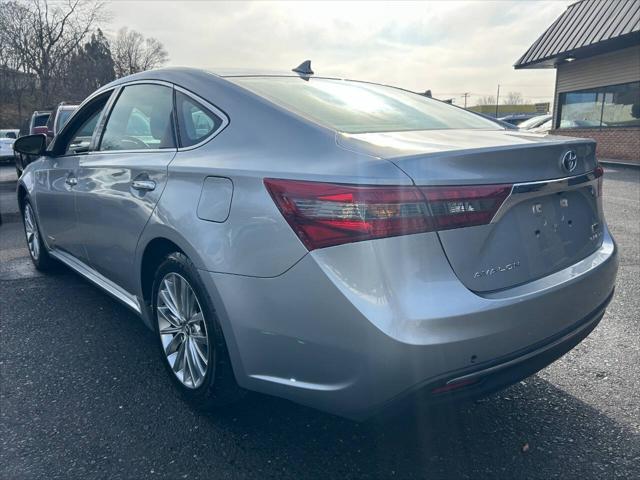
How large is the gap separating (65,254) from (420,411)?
130 inches

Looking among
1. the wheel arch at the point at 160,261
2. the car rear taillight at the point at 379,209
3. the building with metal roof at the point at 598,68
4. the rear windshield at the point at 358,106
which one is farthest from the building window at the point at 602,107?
the wheel arch at the point at 160,261

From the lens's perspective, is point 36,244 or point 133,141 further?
point 36,244

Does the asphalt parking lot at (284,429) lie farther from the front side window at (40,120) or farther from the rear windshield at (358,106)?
the front side window at (40,120)

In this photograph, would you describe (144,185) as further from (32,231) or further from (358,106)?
(32,231)

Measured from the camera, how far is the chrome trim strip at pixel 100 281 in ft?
9.97

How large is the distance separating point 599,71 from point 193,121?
19.1 metres

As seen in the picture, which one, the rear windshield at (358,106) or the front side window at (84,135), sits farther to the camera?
the front side window at (84,135)

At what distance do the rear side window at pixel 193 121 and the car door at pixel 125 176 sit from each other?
0.25 ft

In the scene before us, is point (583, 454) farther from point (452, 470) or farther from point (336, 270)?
point (336, 270)

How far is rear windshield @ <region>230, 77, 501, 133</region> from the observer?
2.28 meters

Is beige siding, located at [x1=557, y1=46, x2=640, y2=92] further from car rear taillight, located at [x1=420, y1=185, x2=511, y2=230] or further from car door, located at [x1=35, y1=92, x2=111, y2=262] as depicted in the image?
car rear taillight, located at [x1=420, y1=185, x2=511, y2=230]

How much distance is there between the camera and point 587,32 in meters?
16.9

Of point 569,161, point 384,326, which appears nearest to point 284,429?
point 384,326

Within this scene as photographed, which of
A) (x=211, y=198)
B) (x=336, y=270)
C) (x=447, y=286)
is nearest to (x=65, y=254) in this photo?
(x=211, y=198)
